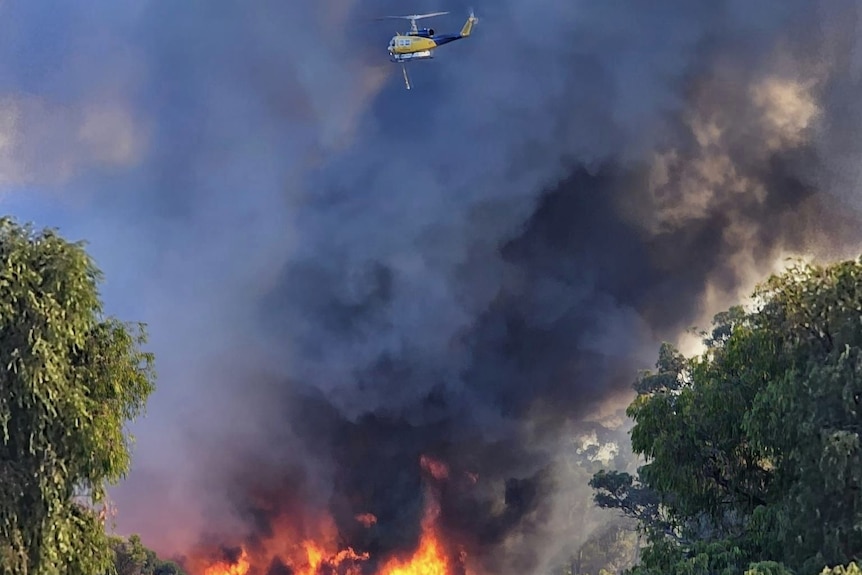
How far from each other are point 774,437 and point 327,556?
42.7 metres

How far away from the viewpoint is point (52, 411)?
15992mm

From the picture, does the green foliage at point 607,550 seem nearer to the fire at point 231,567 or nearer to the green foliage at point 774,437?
the fire at point 231,567

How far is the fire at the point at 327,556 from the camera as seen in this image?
5594cm

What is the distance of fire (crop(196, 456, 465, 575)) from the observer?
184 ft

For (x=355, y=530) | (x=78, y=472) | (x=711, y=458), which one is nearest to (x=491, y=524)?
(x=355, y=530)

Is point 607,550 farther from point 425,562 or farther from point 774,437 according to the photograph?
point 774,437

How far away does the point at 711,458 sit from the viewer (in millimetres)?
23531

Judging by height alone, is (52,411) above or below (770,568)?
above

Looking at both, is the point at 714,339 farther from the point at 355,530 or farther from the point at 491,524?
the point at 355,530

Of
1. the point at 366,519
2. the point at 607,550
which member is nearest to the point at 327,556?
the point at 366,519

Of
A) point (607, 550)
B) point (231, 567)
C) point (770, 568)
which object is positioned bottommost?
point (770, 568)

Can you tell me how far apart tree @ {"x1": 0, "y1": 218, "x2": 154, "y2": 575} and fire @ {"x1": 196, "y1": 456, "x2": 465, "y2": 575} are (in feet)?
133

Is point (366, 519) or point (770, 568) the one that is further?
point (366, 519)

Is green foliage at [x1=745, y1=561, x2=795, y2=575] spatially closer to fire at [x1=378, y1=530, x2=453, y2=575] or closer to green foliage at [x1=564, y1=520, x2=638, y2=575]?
fire at [x1=378, y1=530, x2=453, y2=575]
